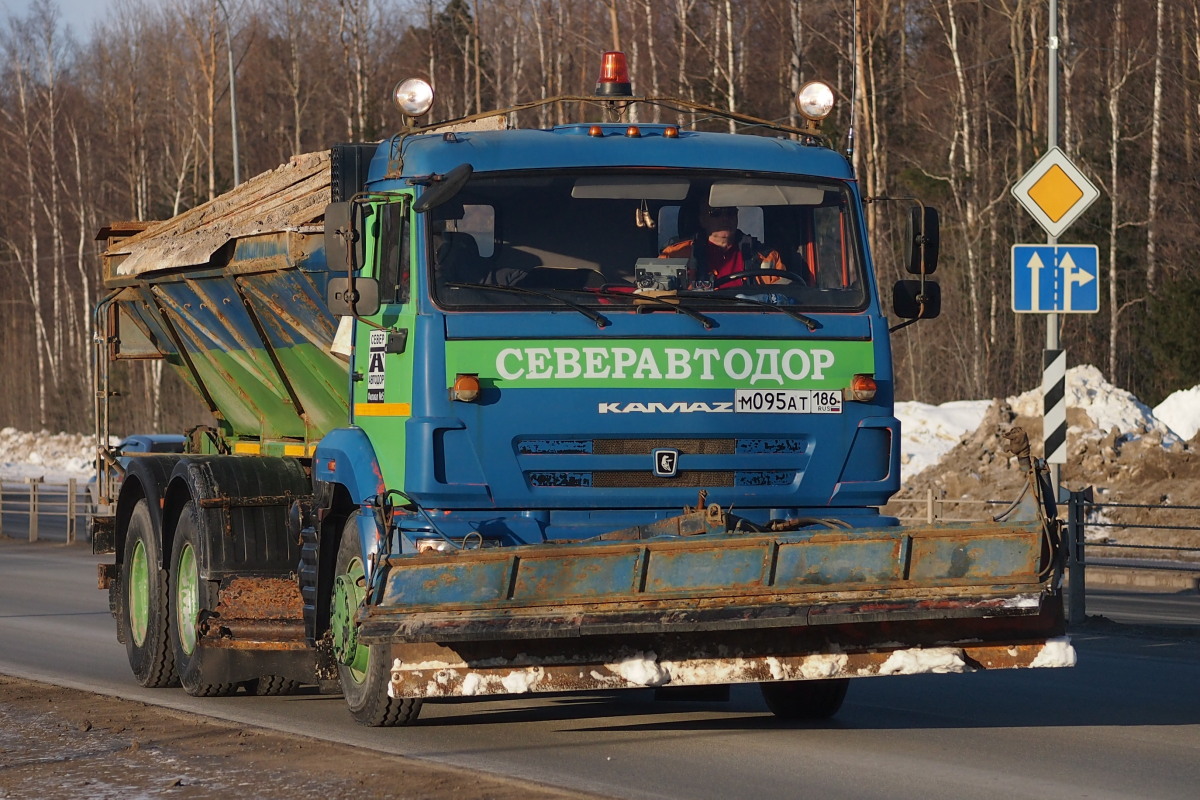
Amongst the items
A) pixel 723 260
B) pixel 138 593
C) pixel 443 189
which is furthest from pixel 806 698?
pixel 138 593

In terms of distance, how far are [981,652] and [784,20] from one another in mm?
38412

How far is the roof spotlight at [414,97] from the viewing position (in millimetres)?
9651

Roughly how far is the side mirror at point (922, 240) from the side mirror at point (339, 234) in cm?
289

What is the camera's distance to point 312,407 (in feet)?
36.1

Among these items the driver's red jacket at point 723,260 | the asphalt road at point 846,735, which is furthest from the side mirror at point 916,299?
the asphalt road at point 846,735

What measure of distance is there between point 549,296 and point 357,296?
3.21ft

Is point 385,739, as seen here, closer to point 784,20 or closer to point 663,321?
point 663,321

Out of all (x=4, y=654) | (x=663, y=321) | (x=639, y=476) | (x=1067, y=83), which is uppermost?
(x=1067, y=83)

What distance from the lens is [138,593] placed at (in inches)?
482

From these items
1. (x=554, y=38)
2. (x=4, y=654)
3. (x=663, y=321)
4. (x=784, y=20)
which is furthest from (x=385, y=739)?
(x=554, y=38)

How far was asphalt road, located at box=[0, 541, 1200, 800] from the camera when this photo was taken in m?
7.48

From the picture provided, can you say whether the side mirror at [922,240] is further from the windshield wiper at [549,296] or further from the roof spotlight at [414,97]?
the roof spotlight at [414,97]

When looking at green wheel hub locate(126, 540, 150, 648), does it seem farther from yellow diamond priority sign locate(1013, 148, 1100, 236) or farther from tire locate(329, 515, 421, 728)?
yellow diamond priority sign locate(1013, 148, 1100, 236)

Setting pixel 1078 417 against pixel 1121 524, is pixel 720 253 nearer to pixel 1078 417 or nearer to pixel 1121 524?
pixel 1121 524
